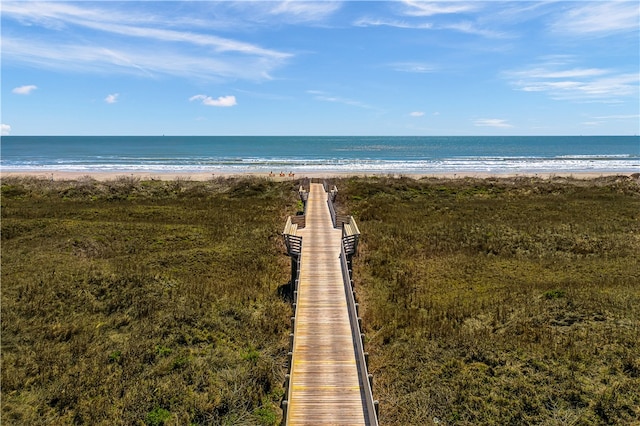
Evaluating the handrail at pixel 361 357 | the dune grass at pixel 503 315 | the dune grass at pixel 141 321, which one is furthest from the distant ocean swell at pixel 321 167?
the handrail at pixel 361 357

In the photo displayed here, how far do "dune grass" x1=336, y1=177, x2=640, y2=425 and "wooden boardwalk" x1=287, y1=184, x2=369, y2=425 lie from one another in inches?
50.6

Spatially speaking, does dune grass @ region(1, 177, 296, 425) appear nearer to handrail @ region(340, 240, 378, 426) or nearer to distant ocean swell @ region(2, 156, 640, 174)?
handrail @ region(340, 240, 378, 426)

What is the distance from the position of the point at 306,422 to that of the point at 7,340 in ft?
38.6

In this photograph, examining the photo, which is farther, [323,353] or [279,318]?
[279,318]

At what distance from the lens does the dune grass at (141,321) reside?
11.9 metres

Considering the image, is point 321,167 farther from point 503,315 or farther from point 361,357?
point 361,357

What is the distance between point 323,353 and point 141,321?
8.22 m

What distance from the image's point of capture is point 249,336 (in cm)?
1561

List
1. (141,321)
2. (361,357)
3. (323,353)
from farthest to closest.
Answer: (141,321) < (323,353) < (361,357)

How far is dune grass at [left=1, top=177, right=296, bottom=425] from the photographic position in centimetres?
1192

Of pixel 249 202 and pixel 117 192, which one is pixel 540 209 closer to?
pixel 249 202

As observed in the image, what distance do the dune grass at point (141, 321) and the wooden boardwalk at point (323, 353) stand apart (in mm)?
1173

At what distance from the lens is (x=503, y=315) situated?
661 inches

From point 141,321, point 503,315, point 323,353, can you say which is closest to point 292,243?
point 141,321
